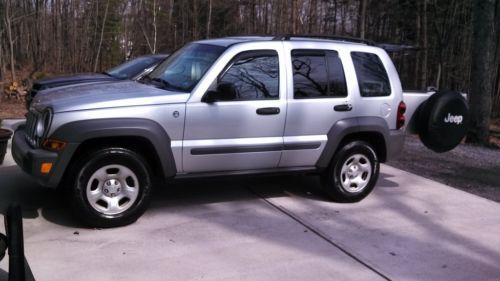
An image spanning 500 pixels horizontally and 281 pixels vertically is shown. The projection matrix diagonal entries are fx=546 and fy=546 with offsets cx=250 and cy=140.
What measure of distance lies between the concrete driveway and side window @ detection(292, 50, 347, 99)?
4.11 ft

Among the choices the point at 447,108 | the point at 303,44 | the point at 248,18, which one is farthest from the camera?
the point at 248,18

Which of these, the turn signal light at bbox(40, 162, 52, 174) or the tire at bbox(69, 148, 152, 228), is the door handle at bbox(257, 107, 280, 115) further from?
the turn signal light at bbox(40, 162, 52, 174)

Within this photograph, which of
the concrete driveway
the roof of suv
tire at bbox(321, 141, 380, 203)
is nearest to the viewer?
the concrete driveway

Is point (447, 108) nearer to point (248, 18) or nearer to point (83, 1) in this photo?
point (83, 1)

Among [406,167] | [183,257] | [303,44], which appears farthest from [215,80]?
[406,167]

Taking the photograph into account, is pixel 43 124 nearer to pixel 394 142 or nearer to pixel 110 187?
pixel 110 187

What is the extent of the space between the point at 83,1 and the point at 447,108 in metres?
21.5

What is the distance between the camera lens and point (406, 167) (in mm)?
8125

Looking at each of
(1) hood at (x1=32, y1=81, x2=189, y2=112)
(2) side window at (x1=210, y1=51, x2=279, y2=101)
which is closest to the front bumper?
(1) hood at (x1=32, y1=81, x2=189, y2=112)

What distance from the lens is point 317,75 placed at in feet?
19.5

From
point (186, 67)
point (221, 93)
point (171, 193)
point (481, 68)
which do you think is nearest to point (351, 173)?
point (221, 93)

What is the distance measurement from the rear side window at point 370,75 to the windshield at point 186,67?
1630 millimetres

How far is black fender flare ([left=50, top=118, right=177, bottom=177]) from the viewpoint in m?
4.75

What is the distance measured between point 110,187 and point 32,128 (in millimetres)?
978
